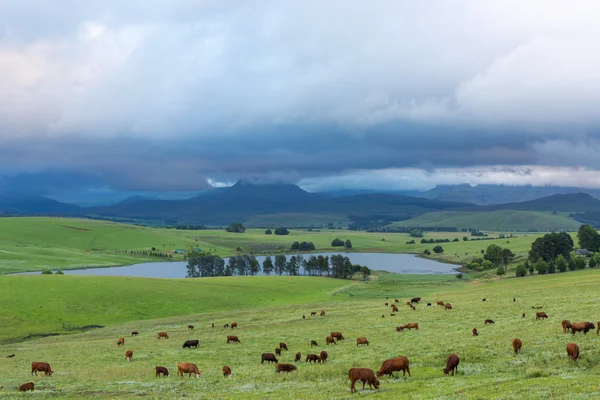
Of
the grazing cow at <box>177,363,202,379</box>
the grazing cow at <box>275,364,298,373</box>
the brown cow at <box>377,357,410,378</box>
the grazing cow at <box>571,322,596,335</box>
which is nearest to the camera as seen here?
the brown cow at <box>377,357,410,378</box>

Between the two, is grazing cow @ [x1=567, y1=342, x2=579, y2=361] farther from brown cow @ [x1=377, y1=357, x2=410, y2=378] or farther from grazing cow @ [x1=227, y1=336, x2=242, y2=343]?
grazing cow @ [x1=227, y1=336, x2=242, y2=343]

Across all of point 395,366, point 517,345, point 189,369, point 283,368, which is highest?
point 517,345

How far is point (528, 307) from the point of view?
163 feet

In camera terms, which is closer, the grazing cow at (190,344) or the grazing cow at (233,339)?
the grazing cow at (190,344)

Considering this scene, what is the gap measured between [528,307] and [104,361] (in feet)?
134

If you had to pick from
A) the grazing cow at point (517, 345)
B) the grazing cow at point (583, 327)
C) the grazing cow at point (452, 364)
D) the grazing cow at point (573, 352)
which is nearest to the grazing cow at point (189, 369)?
the grazing cow at point (452, 364)

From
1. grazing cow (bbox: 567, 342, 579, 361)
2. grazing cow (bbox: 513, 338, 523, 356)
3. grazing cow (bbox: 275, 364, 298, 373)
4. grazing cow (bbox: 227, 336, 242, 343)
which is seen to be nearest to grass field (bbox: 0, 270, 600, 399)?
grazing cow (bbox: 567, 342, 579, 361)

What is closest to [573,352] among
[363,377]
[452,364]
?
[452,364]

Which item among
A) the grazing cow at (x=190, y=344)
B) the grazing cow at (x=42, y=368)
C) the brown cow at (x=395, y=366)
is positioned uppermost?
the brown cow at (x=395, y=366)

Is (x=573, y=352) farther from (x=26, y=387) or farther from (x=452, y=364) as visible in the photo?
(x=26, y=387)

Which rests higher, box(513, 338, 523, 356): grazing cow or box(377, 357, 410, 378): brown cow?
box(513, 338, 523, 356): grazing cow

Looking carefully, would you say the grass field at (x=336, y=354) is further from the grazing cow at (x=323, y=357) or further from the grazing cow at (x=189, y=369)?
the grazing cow at (x=189, y=369)

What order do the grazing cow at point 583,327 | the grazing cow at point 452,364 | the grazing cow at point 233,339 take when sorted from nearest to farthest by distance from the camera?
the grazing cow at point 452,364 < the grazing cow at point 583,327 < the grazing cow at point 233,339

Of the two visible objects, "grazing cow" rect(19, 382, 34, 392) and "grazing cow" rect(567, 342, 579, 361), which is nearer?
"grazing cow" rect(567, 342, 579, 361)
